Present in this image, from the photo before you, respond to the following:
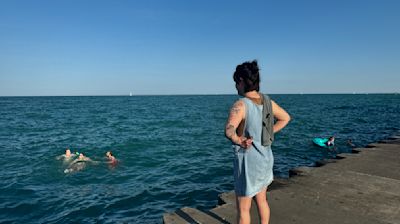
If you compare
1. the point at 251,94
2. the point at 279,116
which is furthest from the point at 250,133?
the point at 279,116

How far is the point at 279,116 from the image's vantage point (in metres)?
3.86

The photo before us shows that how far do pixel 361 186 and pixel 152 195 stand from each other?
6686 millimetres

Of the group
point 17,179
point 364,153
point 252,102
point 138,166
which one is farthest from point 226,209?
point 17,179

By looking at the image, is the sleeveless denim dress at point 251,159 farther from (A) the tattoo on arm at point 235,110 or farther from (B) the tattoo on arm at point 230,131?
(B) the tattoo on arm at point 230,131

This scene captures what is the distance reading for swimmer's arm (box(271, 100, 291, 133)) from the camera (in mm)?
3773

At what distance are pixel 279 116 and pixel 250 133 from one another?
61 centimetres

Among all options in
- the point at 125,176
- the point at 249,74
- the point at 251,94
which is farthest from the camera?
the point at 125,176

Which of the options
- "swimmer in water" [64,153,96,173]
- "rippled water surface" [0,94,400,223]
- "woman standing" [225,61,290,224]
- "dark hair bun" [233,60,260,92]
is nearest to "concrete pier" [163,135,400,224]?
"woman standing" [225,61,290,224]

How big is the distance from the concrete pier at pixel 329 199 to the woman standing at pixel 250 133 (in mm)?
1597

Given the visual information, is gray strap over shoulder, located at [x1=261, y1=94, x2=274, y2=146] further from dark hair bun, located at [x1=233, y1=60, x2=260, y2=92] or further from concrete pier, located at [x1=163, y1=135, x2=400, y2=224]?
concrete pier, located at [x1=163, y1=135, x2=400, y2=224]

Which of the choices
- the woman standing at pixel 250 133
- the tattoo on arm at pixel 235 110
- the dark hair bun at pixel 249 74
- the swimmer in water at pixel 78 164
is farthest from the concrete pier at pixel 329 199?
the swimmer in water at pixel 78 164

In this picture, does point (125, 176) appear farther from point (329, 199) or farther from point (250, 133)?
point (250, 133)

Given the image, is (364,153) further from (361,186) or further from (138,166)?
(138,166)

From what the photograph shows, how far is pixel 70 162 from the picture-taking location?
1565 centimetres
